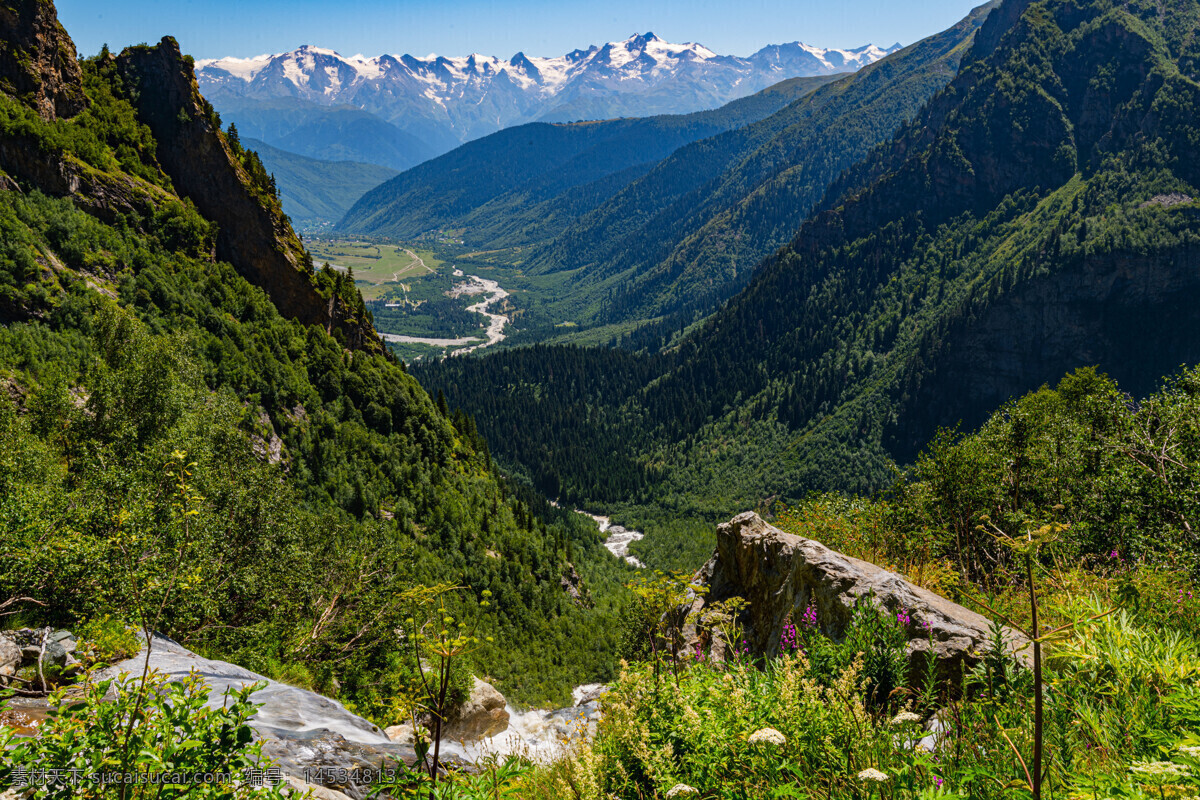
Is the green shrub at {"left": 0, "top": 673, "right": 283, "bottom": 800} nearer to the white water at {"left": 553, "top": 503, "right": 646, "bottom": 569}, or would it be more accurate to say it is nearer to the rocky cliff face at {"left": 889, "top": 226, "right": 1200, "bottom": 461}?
the white water at {"left": 553, "top": 503, "right": 646, "bottom": 569}

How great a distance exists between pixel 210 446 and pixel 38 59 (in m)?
49.2

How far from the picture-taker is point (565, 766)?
8.24 m

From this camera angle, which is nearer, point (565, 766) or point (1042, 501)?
point (565, 766)

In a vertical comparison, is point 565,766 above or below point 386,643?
above

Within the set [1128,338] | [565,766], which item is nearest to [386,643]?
[565,766]

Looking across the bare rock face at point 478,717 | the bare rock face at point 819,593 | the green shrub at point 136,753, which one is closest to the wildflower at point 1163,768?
the bare rock face at point 819,593

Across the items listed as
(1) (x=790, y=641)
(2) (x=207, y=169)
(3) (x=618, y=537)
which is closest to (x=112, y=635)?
(1) (x=790, y=641)

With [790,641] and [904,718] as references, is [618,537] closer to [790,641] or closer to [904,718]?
A: [790,641]

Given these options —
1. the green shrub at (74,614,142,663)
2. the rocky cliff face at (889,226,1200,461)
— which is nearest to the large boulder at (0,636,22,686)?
the green shrub at (74,614,142,663)

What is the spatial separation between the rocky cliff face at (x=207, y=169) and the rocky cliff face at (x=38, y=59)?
712 centimetres

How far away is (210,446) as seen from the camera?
33.1 meters

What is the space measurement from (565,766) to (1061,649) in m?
6.40

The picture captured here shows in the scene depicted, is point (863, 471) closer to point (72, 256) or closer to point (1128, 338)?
point (1128, 338)

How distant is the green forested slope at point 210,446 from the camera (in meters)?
17.7
